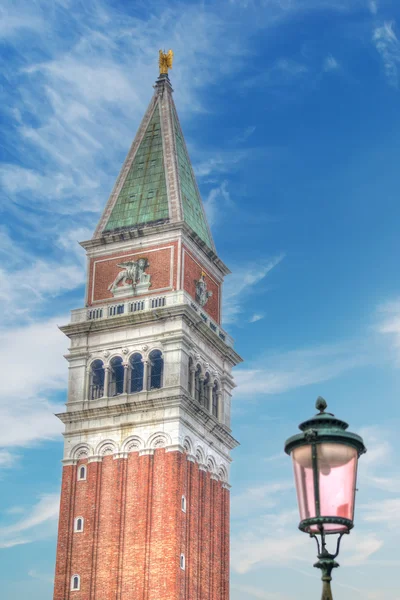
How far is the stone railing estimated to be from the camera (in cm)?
7038

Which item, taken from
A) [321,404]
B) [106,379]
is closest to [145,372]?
[106,379]

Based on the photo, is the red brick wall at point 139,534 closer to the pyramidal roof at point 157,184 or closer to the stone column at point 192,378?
the stone column at point 192,378

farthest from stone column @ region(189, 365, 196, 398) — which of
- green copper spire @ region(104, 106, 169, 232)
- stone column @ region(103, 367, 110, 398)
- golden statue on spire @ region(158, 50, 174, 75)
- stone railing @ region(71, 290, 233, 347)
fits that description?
golden statue on spire @ region(158, 50, 174, 75)

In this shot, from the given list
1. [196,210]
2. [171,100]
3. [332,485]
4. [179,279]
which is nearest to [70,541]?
[179,279]

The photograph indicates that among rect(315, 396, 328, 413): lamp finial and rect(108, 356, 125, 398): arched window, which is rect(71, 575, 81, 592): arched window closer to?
rect(108, 356, 125, 398): arched window

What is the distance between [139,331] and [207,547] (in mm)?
14596

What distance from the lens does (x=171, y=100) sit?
3295 inches

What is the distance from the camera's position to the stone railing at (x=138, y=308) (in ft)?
231

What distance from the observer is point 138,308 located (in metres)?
71.4

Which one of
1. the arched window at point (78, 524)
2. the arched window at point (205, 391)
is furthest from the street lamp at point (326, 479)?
the arched window at point (205, 391)

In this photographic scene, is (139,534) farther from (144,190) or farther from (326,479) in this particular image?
(326,479)

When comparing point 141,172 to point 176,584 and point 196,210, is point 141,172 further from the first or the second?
point 176,584

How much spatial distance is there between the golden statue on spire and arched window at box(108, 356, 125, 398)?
27024 millimetres

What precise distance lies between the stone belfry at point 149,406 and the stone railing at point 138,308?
0.09 meters
